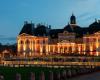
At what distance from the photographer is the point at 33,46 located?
17038 centimetres

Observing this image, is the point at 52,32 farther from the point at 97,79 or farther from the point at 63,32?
the point at 97,79

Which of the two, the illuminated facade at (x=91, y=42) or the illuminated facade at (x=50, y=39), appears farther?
the illuminated facade at (x=50, y=39)

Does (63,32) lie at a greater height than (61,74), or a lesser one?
greater

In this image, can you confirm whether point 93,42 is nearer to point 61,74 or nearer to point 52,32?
point 52,32

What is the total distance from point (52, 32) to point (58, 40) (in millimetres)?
5601

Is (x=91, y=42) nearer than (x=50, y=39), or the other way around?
(x=91, y=42)

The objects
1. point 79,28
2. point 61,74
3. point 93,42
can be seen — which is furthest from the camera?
point 79,28

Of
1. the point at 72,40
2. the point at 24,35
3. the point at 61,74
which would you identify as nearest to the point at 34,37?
the point at 24,35

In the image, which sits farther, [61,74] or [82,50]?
[82,50]

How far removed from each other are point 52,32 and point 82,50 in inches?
667

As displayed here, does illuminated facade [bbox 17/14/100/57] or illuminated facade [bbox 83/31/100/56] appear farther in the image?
illuminated facade [bbox 17/14/100/57]

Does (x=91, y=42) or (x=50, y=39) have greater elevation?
(x=50, y=39)

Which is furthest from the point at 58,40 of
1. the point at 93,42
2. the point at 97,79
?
the point at 97,79

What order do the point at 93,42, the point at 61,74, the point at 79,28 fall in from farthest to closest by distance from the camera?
the point at 79,28 < the point at 93,42 < the point at 61,74
